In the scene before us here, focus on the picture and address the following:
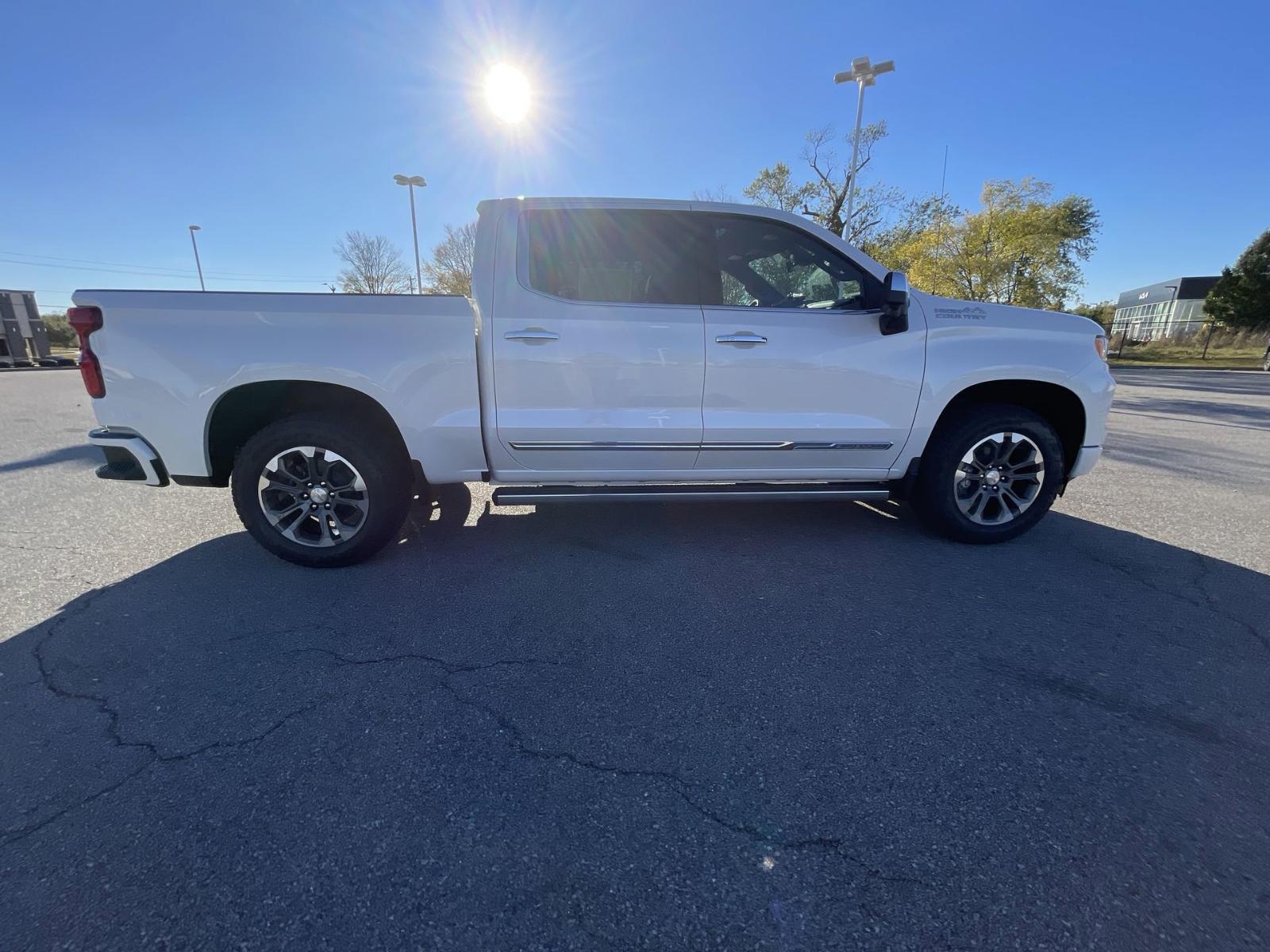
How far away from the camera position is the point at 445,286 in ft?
108

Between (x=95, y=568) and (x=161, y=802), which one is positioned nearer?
(x=161, y=802)

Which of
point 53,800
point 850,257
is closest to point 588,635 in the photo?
point 53,800

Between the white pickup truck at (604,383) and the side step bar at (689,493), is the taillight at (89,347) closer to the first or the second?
the white pickup truck at (604,383)

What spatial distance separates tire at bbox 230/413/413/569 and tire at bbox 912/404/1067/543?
133 inches

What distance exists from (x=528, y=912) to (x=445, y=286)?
116 feet

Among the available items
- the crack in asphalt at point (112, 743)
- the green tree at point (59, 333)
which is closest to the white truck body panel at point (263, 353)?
the crack in asphalt at point (112, 743)

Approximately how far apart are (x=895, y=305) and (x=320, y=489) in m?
3.47

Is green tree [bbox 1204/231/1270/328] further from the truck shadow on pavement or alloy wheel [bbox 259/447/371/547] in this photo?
alloy wheel [bbox 259/447/371/547]

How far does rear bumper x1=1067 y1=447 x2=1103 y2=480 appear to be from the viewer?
3.72 m

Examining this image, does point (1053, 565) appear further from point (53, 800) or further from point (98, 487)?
point (98, 487)

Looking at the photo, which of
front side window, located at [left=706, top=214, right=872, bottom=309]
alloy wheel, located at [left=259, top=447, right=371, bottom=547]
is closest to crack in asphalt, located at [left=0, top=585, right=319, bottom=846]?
alloy wheel, located at [left=259, top=447, right=371, bottom=547]

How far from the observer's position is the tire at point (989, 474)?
11.9 ft

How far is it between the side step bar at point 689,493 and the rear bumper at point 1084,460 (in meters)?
1.27

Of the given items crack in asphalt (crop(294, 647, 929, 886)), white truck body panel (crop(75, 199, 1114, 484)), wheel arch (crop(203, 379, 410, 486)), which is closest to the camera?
crack in asphalt (crop(294, 647, 929, 886))
